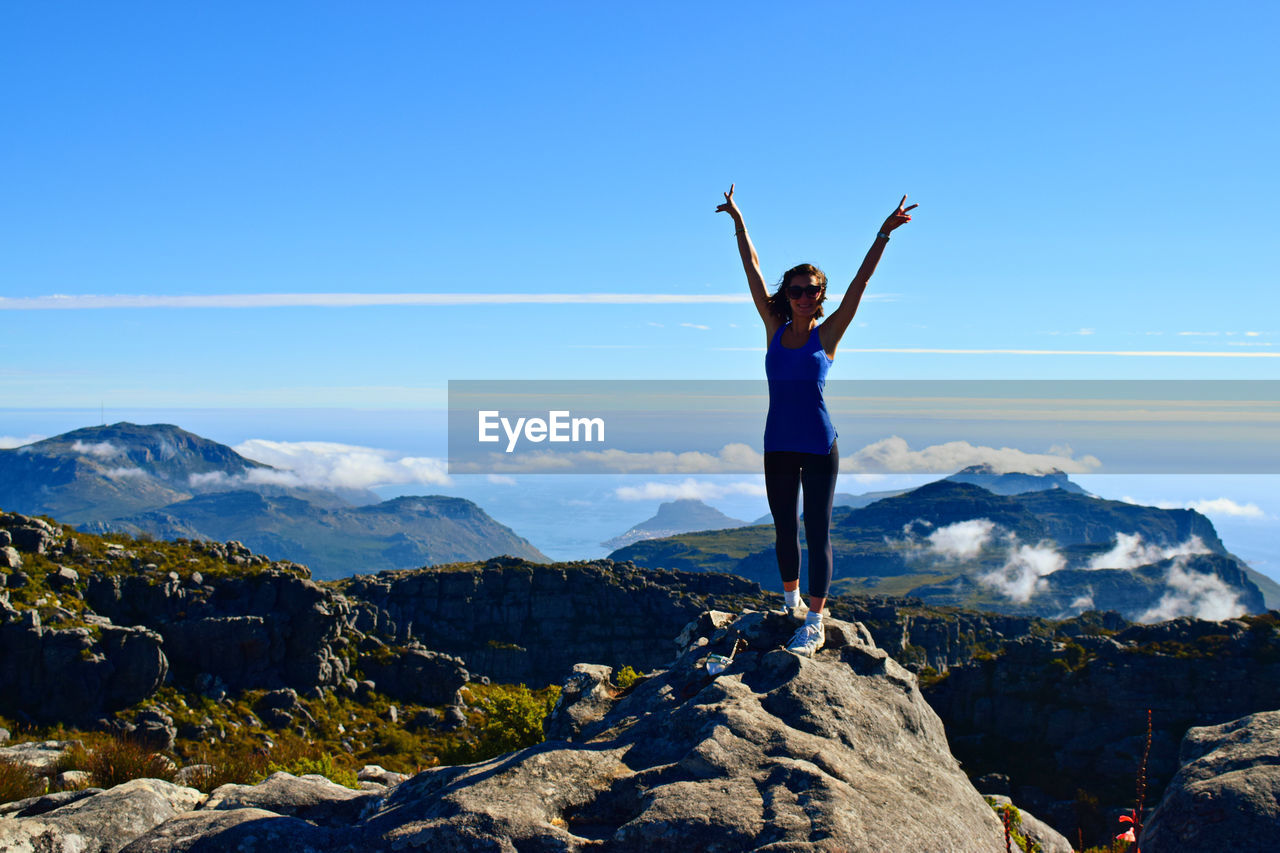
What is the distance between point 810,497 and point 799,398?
4.59ft

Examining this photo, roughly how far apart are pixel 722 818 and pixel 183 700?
280 feet

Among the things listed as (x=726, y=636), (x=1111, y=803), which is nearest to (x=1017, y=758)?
(x=1111, y=803)

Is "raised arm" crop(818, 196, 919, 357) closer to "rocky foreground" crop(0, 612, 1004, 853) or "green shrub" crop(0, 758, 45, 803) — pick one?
"rocky foreground" crop(0, 612, 1004, 853)

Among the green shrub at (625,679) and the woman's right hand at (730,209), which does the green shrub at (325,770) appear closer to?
the green shrub at (625,679)

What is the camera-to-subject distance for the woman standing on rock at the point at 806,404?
11047mm

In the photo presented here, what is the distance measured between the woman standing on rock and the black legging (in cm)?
1

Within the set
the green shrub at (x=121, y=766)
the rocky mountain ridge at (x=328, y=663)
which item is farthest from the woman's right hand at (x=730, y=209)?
the rocky mountain ridge at (x=328, y=663)

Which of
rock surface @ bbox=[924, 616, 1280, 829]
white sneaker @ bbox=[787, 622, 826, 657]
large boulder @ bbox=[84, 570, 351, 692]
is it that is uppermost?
white sneaker @ bbox=[787, 622, 826, 657]

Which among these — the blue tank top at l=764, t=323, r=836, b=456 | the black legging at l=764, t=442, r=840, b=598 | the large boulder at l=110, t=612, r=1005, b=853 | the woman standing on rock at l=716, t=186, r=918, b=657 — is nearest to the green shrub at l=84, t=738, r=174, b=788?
the large boulder at l=110, t=612, r=1005, b=853

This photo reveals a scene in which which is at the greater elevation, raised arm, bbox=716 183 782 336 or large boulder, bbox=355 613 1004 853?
raised arm, bbox=716 183 782 336

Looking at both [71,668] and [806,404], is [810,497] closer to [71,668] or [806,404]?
[806,404]

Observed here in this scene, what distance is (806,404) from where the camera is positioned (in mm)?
11195

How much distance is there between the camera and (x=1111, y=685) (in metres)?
107

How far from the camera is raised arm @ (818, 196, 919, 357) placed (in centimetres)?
1095
